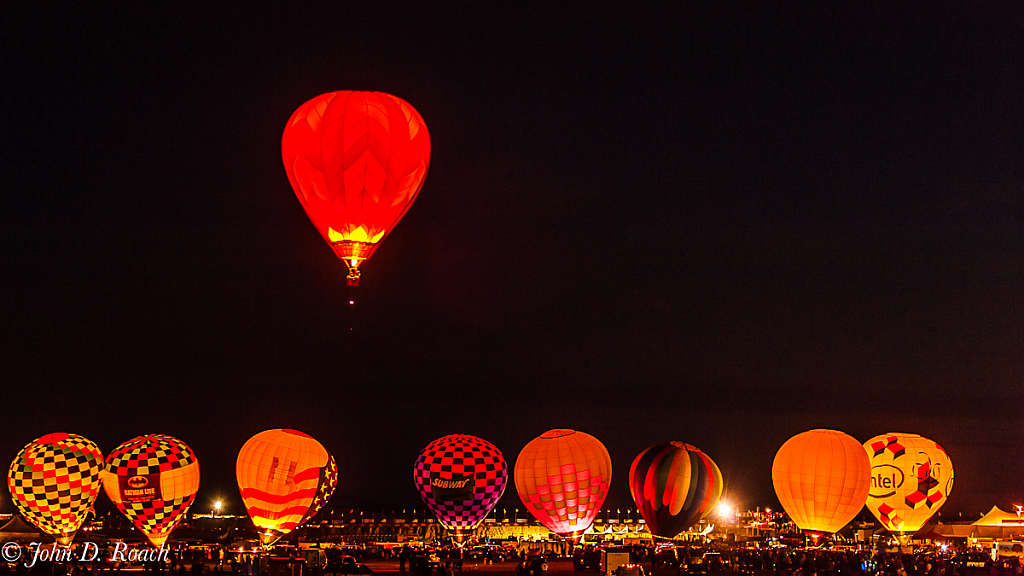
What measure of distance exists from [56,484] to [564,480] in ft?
43.6

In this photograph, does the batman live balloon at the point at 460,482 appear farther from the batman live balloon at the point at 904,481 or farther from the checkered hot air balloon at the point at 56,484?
the batman live balloon at the point at 904,481

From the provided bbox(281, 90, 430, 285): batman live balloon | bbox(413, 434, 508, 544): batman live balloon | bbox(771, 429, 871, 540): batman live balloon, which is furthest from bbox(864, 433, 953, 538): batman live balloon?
bbox(281, 90, 430, 285): batman live balloon

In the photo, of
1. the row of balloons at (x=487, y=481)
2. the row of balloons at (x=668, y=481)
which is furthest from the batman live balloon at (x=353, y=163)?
the row of balloons at (x=668, y=481)

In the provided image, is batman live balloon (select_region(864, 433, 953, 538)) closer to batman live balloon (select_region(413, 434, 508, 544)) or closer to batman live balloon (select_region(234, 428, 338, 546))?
batman live balloon (select_region(413, 434, 508, 544))

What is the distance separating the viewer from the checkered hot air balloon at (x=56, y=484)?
2706cm

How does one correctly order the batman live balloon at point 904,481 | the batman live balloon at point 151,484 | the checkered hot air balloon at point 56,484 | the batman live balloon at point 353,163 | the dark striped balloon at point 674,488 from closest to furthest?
the batman live balloon at point 353,163
the batman live balloon at point 151,484
the checkered hot air balloon at point 56,484
the dark striped balloon at point 674,488
the batman live balloon at point 904,481

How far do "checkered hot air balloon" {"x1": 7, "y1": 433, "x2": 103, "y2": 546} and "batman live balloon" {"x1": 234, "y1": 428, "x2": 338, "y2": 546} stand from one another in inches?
182

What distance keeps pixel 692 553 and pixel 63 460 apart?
54.1 ft

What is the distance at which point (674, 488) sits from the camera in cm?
2770

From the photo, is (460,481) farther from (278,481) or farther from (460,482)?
(278,481)

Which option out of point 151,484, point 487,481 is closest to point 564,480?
point 487,481

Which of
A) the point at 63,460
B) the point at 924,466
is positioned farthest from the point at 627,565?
the point at 63,460

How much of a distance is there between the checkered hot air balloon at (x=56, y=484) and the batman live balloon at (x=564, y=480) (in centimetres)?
1158

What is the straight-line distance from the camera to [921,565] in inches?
913
